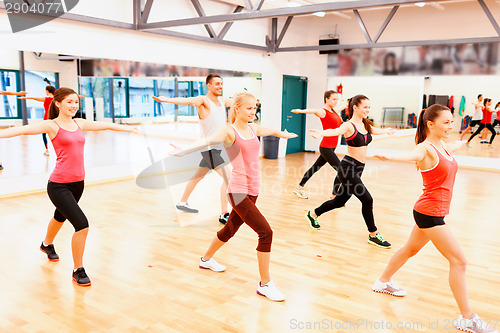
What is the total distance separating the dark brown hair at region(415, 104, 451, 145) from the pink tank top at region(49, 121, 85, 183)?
92.9 inches

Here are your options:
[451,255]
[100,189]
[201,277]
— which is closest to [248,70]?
[100,189]

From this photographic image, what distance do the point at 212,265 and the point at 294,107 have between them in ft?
27.1

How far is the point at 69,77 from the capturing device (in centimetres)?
686

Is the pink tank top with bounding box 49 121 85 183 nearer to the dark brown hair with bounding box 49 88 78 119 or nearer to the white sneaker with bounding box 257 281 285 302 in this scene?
the dark brown hair with bounding box 49 88 78 119

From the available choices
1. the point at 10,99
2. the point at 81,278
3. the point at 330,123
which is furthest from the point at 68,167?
the point at 10,99

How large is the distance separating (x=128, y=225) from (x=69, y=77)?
3.28m

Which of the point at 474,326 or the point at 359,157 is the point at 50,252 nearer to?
the point at 359,157

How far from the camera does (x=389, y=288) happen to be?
124 inches

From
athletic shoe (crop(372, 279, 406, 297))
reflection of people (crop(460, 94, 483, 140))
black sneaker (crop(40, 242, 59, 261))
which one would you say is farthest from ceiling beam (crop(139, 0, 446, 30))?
reflection of people (crop(460, 94, 483, 140))

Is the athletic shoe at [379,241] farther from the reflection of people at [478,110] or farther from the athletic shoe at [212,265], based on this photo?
the reflection of people at [478,110]

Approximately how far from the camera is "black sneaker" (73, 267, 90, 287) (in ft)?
10.5

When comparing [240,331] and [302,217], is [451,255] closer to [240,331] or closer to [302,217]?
[240,331]

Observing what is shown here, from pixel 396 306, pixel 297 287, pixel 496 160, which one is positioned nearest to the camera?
pixel 396 306

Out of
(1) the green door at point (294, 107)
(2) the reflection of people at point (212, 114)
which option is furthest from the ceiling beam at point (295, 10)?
(1) the green door at point (294, 107)
